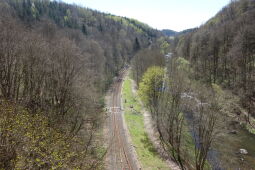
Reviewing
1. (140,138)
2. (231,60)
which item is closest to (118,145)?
(140,138)

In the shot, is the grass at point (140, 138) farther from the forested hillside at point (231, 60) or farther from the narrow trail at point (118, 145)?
the forested hillside at point (231, 60)

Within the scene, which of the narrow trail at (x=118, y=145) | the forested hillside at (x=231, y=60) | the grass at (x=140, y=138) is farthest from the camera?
the forested hillside at (x=231, y=60)

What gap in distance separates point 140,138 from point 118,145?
14.5 ft

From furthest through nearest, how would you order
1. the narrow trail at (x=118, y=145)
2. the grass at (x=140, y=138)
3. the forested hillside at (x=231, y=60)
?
the forested hillside at (x=231, y=60) < the grass at (x=140, y=138) < the narrow trail at (x=118, y=145)

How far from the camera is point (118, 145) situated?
2261 centimetres

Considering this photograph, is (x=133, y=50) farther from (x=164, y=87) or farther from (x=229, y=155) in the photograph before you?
(x=229, y=155)

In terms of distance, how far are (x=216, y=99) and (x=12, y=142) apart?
16.4 metres

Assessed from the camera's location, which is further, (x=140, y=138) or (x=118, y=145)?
(x=140, y=138)

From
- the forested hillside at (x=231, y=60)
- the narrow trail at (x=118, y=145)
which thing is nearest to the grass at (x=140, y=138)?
the narrow trail at (x=118, y=145)

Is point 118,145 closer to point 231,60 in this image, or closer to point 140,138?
point 140,138

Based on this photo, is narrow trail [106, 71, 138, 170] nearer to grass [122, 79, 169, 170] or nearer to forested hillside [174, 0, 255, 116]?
grass [122, 79, 169, 170]

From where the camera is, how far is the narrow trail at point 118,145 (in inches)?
734

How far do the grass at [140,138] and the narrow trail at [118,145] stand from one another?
115 centimetres

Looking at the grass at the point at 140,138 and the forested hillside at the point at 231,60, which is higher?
the forested hillside at the point at 231,60
